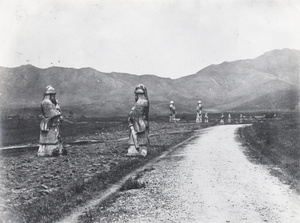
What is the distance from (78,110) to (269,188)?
130 metres

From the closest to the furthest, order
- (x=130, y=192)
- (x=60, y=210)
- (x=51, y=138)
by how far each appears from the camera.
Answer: (x=60, y=210), (x=130, y=192), (x=51, y=138)

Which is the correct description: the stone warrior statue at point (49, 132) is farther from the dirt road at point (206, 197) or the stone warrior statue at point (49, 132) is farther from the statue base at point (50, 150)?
the dirt road at point (206, 197)

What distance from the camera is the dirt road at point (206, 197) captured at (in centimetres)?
859

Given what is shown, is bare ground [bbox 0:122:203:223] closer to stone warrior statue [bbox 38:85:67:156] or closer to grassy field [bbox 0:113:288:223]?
grassy field [bbox 0:113:288:223]

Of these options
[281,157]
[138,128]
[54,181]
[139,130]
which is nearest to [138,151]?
[139,130]

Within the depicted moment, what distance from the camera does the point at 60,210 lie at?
948 cm

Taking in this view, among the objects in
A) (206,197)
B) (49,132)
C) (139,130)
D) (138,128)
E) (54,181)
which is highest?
(138,128)

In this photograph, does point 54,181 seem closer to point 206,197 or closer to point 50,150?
point 206,197

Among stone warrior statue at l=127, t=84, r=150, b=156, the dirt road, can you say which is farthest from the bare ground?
the dirt road

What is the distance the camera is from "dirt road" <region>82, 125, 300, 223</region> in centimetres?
859


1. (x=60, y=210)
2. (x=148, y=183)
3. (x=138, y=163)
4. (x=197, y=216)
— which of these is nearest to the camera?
(x=197, y=216)

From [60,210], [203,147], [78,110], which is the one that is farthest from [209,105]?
[60,210]

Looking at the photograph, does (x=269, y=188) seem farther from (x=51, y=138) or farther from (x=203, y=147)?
(x=51, y=138)

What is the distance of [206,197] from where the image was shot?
10086 mm
